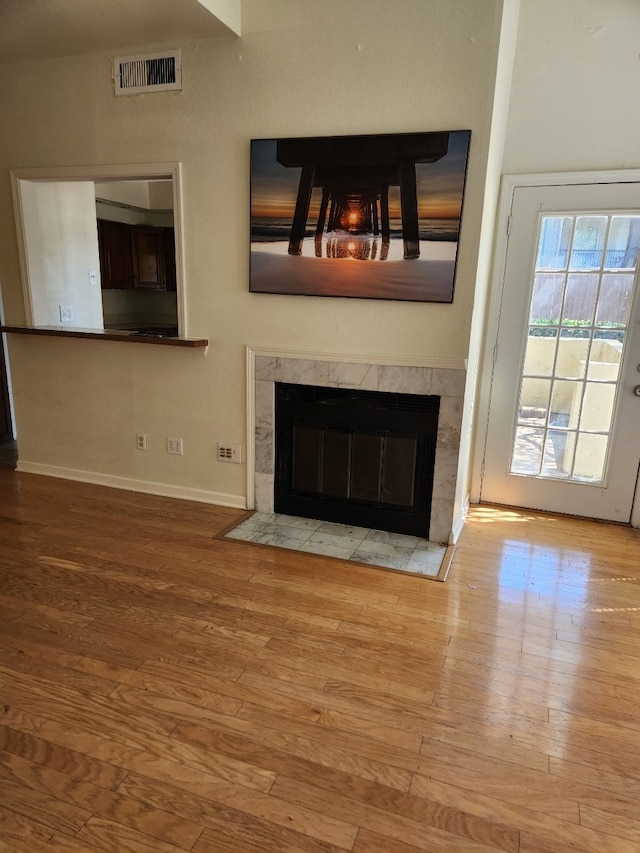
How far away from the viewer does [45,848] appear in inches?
54.9

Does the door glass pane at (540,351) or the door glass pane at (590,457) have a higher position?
the door glass pane at (540,351)

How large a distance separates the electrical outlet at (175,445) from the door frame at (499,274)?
80.5 inches

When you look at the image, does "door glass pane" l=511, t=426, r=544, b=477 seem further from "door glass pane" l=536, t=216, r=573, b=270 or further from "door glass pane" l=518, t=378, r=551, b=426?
"door glass pane" l=536, t=216, r=573, b=270

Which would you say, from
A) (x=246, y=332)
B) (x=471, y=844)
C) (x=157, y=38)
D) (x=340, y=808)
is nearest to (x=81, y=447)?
(x=246, y=332)

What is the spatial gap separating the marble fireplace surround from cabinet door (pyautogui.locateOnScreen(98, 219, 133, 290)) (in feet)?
10.9

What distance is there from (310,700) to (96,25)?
11.7 ft

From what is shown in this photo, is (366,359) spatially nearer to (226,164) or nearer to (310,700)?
(226,164)

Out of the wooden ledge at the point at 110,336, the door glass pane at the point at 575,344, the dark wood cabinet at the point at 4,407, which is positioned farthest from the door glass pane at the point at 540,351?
the dark wood cabinet at the point at 4,407

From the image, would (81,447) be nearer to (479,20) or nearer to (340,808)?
(340,808)

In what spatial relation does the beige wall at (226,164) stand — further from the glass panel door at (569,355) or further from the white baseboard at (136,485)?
the glass panel door at (569,355)

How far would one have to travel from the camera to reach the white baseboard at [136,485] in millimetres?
3670

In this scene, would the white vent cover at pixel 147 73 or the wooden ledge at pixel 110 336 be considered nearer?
the white vent cover at pixel 147 73

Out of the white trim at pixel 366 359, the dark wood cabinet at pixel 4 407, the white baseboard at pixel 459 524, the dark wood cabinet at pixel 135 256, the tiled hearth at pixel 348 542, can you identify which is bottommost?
the tiled hearth at pixel 348 542

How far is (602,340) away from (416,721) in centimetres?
256
